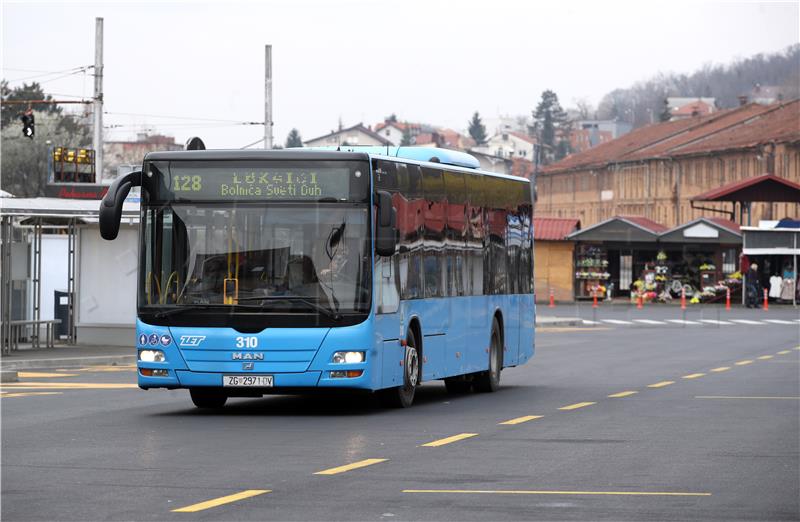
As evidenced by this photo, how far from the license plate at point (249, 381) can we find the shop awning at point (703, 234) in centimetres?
5988

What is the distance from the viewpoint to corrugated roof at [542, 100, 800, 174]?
111625mm

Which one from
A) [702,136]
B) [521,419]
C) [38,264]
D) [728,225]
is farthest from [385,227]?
[702,136]

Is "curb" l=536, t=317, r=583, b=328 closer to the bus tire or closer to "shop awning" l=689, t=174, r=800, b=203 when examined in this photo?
"shop awning" l=689, t=174, r=800, b=203

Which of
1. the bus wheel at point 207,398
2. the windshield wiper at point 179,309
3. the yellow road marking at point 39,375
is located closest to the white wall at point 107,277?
the yellow road marking at point 39,375

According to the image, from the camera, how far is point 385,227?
17812 millimetres

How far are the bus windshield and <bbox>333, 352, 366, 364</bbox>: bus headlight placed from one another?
1.41 ft

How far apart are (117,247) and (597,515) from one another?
25.8 meters

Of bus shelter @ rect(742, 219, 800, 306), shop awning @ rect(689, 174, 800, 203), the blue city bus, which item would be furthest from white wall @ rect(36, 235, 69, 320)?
shop awning @ rect(689, 174, 800, 203)

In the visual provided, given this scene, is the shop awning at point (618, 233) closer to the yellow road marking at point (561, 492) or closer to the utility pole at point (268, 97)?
the utility pole at point (268, 97)

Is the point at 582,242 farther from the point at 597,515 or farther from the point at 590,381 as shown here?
the point at 597,515

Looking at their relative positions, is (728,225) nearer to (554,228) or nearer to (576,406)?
(554,228)

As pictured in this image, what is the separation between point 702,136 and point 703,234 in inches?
1914

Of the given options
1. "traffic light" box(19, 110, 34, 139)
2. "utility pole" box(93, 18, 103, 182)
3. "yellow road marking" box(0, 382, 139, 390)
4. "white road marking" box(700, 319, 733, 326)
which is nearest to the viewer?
"yellow road marking" box(0, 382, 139, 390)

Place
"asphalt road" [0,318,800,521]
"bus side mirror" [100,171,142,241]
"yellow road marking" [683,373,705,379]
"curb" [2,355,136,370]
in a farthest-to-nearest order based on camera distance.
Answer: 1. "curb" [2,355,136,370]
2. "yellow road marking" [683,373,705,379]
3. "bus side mirror" [100,171,142,241]
4. "asphalt road" [0,318,800,521]
